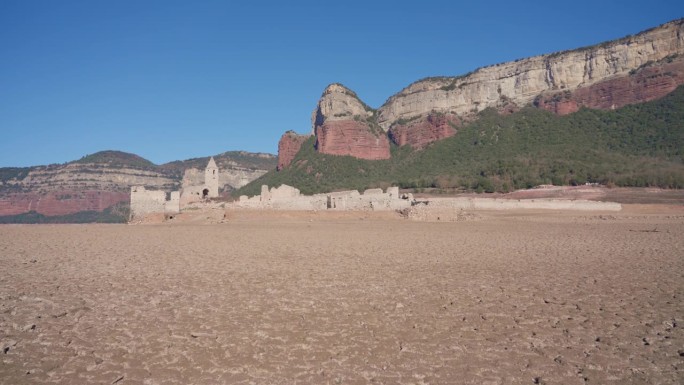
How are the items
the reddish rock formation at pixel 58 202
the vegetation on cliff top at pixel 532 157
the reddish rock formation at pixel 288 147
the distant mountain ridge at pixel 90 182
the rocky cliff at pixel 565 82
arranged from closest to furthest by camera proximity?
the vegetation on cliff top at pixel 532 157 < the rocky cliff at pixel 565 82 < the distant mountain ridge at pixel 90 182 < the reddish rock formation at pixel 288 147 < the reddish rock formation at pixel 58 202

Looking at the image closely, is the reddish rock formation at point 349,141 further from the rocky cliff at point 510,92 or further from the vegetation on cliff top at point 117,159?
the vegetation on cliff top at point 117,159

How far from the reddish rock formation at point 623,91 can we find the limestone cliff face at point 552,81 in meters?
0.15

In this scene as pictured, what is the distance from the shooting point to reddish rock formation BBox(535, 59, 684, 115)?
64.9m

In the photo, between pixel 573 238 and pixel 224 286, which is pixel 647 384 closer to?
pixel 224 286

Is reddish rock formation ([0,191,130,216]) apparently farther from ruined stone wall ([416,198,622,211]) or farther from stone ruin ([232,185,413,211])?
ruined stone wall ([416,198,622,211])

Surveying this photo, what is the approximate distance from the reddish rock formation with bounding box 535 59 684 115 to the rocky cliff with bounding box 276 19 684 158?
13 cm

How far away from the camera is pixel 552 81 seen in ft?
268

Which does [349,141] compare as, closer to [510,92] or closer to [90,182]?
[510,92]

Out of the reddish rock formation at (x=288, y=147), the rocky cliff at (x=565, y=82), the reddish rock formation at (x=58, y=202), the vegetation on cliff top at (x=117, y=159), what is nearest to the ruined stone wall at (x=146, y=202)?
the reddish rock formation at (x=288, y=147)

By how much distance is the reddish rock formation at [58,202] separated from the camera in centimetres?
9452

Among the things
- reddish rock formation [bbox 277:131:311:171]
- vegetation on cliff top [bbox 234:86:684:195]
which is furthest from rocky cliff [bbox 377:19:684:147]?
reddish rock formation [bbox 277:131:311:171]

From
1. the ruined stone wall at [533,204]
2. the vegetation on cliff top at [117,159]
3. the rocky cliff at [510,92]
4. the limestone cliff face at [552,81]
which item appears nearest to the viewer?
the ruined stone wall at [533,204]

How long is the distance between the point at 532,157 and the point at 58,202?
342 ft

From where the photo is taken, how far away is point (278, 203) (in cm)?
3616
